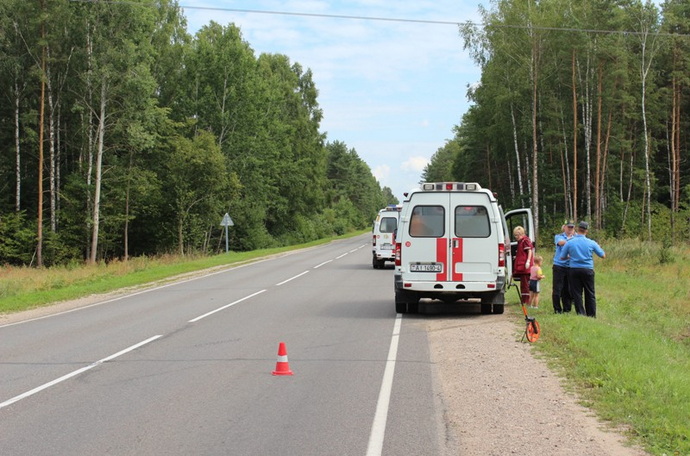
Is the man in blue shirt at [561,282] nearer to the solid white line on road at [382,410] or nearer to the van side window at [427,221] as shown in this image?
the van side window at [427,221]

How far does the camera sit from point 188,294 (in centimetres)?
1878

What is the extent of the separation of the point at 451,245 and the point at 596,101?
3575 centimetres

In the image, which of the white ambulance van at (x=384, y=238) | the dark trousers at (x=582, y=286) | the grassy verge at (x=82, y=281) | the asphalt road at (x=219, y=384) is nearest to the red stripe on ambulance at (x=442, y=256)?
the asphalt road at (x=219, y=384)

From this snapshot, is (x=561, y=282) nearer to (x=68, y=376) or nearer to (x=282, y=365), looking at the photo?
(x=282, y=365)

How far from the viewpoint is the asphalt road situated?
560 cm

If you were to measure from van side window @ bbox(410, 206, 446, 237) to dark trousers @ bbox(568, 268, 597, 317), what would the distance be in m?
2.59

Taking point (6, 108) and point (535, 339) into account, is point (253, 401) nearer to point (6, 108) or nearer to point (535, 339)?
point (535, 339)

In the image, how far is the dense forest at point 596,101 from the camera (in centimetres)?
4078

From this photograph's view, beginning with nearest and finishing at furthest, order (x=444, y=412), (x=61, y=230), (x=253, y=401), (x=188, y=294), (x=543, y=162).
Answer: (x=444, y=412) → (x=253, y=401) → (x=188, y=294) → (x=61, y=230) → (x=543, y=162)

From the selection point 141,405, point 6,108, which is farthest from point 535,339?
point 6,108

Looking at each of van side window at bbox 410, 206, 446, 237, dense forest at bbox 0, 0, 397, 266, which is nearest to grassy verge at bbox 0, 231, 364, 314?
dense forest at bbox 0, 0, 397, 266

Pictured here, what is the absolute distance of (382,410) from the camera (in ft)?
21.2

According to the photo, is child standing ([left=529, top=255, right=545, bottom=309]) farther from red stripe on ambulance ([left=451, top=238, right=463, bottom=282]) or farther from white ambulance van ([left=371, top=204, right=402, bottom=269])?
white ambulance van ([left=371, top=204, right=402, bottom=269])

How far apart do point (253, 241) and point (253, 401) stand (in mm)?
47870
